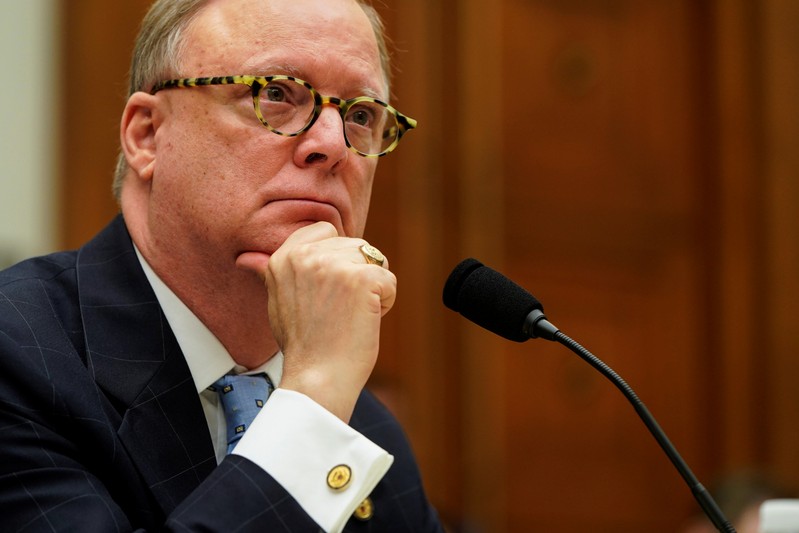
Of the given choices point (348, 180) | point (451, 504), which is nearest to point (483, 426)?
point (451, 504)

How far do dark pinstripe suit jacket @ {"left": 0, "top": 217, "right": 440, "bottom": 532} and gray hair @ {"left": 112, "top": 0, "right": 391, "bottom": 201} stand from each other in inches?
11.0

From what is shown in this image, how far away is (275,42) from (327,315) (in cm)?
54

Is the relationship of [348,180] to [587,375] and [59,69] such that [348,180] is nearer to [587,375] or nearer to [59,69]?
[59,69]

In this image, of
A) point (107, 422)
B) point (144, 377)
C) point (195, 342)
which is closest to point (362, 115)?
point (195, 342)

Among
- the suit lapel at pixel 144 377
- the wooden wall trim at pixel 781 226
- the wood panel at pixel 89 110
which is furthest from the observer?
the wooden wall trim at pixel 781 226

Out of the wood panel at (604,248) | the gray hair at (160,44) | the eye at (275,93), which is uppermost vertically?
the gray hair at (160,44)

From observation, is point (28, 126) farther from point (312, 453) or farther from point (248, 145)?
point (312, 453)

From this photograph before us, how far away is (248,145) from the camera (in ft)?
6.08

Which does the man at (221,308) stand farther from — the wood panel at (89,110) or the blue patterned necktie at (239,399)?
the wood panel at (89,110)

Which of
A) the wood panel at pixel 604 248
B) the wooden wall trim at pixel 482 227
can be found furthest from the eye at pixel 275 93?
the wood panel at pixel 604 248

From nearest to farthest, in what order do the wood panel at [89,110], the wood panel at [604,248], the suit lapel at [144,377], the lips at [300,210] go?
1. the suit lapel at [144,377]
2. the lips at [300,210]
3. the wood panel at [89,110]
4. the wood panel at [604,248]

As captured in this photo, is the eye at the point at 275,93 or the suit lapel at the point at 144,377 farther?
the eye at the point at 275,93

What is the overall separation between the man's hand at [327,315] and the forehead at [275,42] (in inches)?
13.8

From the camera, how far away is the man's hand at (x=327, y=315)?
1576 mm
